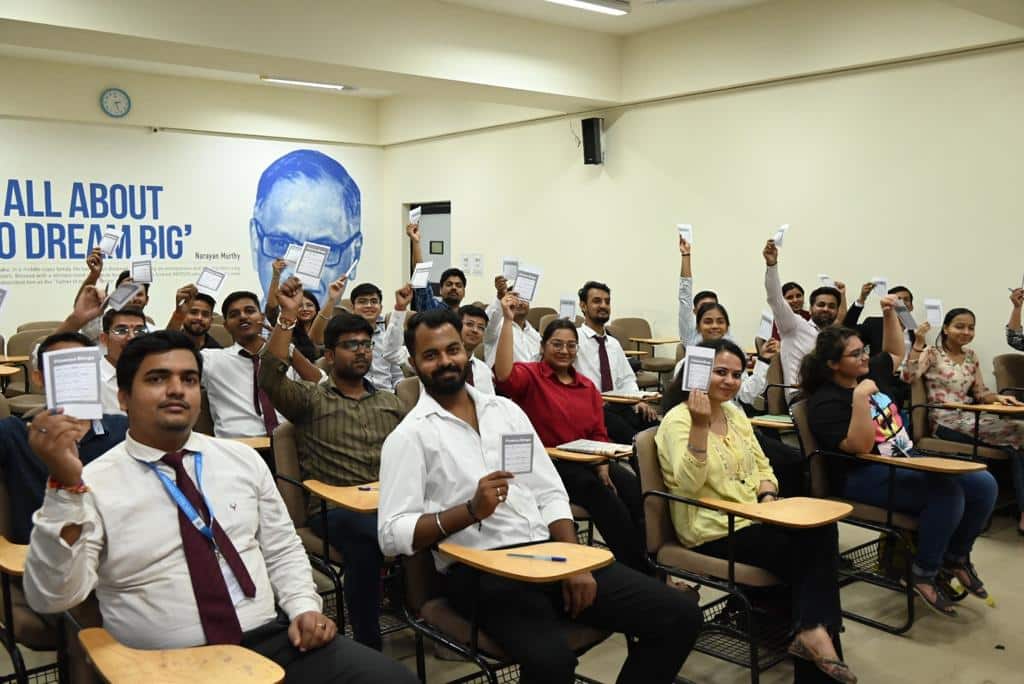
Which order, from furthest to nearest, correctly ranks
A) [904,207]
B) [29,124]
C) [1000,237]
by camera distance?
[29,124] < [904,207] < [1000,237]

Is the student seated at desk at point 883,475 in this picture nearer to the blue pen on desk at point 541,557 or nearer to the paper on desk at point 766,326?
the paper on desk at point 766,326

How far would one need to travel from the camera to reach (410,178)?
38.8 feet

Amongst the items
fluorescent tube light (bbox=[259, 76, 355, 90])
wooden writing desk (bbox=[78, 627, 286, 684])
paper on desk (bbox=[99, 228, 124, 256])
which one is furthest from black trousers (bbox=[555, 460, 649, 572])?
fluorescent tube light (bbox=[259, 76, 355, 90])

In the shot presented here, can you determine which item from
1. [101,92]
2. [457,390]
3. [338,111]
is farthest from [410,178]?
[457,390]

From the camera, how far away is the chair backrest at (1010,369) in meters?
5.75

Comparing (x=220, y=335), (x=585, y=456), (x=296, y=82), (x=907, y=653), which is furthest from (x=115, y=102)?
(x=907, y=653)

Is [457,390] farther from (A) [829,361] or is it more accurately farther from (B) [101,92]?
(B) [101,92]

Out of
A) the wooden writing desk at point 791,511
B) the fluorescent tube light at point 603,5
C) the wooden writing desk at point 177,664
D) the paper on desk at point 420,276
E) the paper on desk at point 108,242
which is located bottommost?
the wooden writing desk at point 177,664

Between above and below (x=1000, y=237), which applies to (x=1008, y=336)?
below

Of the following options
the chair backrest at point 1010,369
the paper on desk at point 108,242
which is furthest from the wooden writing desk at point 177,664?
the chair backrest at point 1010,369

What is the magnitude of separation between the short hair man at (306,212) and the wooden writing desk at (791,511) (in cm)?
908

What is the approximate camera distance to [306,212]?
37.9 feet

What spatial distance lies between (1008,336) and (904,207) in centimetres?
A: 141

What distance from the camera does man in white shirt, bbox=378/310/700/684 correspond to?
2334mm
